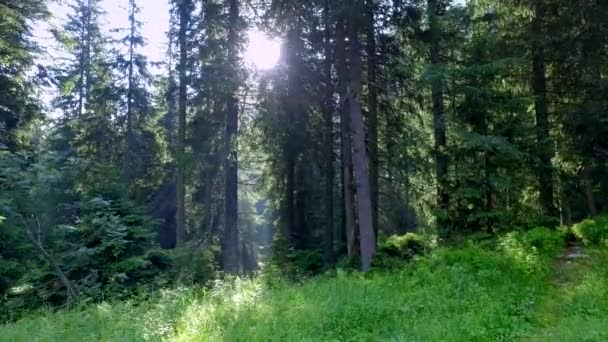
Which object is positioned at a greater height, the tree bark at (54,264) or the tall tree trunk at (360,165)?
the tall tree trunk at (360,165)

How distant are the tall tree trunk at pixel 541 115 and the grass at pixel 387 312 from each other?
531 centimetres

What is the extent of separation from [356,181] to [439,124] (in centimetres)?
278

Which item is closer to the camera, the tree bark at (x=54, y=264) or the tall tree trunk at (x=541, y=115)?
the tree bark at (x=54, y=264)

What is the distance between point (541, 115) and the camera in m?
13.9

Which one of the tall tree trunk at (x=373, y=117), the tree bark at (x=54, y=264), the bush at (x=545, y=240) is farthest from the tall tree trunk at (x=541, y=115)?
the tree bark at (x=54, y=264)

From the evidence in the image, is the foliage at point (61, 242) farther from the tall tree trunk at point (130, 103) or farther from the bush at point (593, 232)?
the tall tree trunk at point (130, 103)

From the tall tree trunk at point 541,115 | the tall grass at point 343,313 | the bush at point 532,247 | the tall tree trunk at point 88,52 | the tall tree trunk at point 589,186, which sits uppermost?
the tall tree trunk at point 88,52

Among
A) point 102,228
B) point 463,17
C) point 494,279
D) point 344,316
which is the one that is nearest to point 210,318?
point 344,316

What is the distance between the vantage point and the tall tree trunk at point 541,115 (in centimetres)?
1266

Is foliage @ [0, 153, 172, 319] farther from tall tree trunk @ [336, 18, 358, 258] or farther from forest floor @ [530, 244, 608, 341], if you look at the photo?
forest floor @ [530, 244, 608, 341]

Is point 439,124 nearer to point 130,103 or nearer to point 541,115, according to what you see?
point 541,115

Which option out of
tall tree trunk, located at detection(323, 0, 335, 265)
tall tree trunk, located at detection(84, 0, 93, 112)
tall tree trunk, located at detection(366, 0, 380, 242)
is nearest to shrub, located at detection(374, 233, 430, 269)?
tall tree trunk, located at detection(366, 0, 380, 242)

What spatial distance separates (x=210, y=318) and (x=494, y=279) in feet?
14.4

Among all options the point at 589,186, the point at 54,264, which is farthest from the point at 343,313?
the point at 589,186
